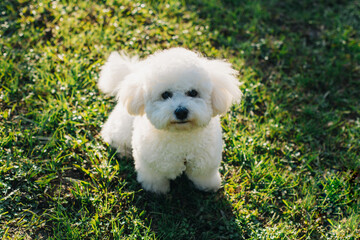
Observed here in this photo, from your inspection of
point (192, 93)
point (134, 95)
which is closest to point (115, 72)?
point (134, 95)

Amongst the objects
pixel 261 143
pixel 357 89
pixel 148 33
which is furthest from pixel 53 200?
pixel 357 89

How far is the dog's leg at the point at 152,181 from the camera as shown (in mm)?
2888

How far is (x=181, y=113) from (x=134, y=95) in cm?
44

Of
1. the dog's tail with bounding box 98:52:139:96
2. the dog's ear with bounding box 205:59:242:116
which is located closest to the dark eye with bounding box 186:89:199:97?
the dog's ear with bounding box 205:59:242:116

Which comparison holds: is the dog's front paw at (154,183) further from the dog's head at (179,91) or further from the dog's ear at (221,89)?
the dog's ear at (221,89)

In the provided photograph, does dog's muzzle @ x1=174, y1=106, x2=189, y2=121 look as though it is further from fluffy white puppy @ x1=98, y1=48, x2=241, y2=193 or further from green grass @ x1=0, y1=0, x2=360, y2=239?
green grass @ x1=0, y1=0, x2=360, y2=239

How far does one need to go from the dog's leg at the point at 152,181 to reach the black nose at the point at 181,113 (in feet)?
2.27

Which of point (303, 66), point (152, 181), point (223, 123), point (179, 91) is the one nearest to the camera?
point (179, 91)

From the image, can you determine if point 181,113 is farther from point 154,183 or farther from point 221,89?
point 154,183

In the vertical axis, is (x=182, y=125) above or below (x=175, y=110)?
below

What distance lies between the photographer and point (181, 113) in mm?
2357

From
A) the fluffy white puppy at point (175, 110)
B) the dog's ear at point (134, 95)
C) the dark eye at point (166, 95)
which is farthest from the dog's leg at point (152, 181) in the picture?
the dark eye at point (166, 95)

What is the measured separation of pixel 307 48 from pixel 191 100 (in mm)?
2824

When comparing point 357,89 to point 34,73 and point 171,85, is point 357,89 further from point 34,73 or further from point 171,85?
point 34,73
